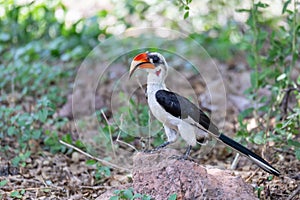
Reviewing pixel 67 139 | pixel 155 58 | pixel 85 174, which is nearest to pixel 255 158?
pixel 155 58

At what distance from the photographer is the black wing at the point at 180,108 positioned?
12.2 ft

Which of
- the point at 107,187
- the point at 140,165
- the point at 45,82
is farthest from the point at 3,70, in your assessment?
the point at 140,165

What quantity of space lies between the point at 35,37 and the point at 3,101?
1596 mm

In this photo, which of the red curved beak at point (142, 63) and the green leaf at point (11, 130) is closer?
the red curved beak at point (142, 63)

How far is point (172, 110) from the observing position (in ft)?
12.3

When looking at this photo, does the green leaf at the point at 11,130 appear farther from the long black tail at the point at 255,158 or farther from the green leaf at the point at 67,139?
the long black tail at the point at 255,158

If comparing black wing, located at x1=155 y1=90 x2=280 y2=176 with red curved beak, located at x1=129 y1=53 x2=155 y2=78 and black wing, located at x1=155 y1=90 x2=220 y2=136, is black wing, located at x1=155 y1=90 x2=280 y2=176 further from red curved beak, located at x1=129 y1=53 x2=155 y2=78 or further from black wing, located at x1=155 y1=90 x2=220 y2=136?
red curved beak, located at x1=129 y1=53 x2=155 y2=78

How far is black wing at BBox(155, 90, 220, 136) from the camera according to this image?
373 cm

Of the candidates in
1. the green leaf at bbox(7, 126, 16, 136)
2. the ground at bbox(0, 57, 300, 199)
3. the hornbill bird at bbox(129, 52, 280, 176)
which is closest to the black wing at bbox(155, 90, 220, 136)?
the hornbill bird at bbox(129, 52, 280, 176)

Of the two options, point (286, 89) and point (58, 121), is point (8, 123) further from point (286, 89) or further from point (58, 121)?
point (286, 89)

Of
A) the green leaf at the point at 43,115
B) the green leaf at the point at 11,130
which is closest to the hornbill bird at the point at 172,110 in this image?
the green leaf at the point at 43,115

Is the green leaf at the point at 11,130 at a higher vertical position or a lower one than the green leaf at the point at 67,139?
higher

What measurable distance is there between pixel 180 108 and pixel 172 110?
6cm

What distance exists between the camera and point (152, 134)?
4629 millimetres
